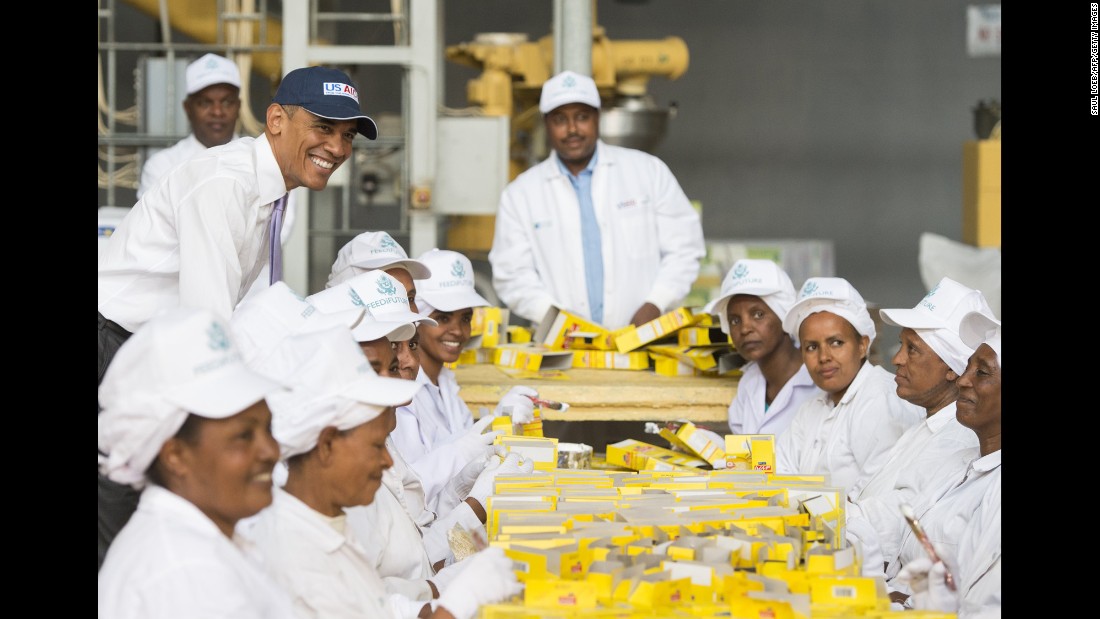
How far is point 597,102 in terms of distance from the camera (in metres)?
5.34

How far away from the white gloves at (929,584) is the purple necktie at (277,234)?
1.91 meters

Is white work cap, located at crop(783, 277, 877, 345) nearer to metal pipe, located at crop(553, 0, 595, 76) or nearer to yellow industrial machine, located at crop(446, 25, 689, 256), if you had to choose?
metal pipe, located at crop(553, 0, 595, 76)

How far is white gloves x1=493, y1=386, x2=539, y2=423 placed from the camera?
12.3 feet

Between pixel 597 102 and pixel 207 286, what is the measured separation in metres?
2.70

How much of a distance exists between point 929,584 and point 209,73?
418 centimetres

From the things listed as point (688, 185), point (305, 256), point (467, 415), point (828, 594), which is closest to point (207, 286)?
point (467, 415)

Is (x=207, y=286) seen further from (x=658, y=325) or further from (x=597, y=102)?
(x=597, y=102)

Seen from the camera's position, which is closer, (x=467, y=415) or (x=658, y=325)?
(x=467, y=415)

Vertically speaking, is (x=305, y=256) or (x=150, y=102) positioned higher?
(x=150, y=102)

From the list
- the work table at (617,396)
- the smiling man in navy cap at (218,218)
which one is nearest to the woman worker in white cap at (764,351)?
the work table at (617,396)

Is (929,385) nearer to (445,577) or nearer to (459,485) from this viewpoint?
(459,485)

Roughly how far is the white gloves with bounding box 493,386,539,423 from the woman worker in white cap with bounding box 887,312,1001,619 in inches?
47.0

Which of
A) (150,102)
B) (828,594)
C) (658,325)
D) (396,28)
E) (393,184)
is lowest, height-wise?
(828,594)

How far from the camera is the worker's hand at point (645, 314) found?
16.3 ft
